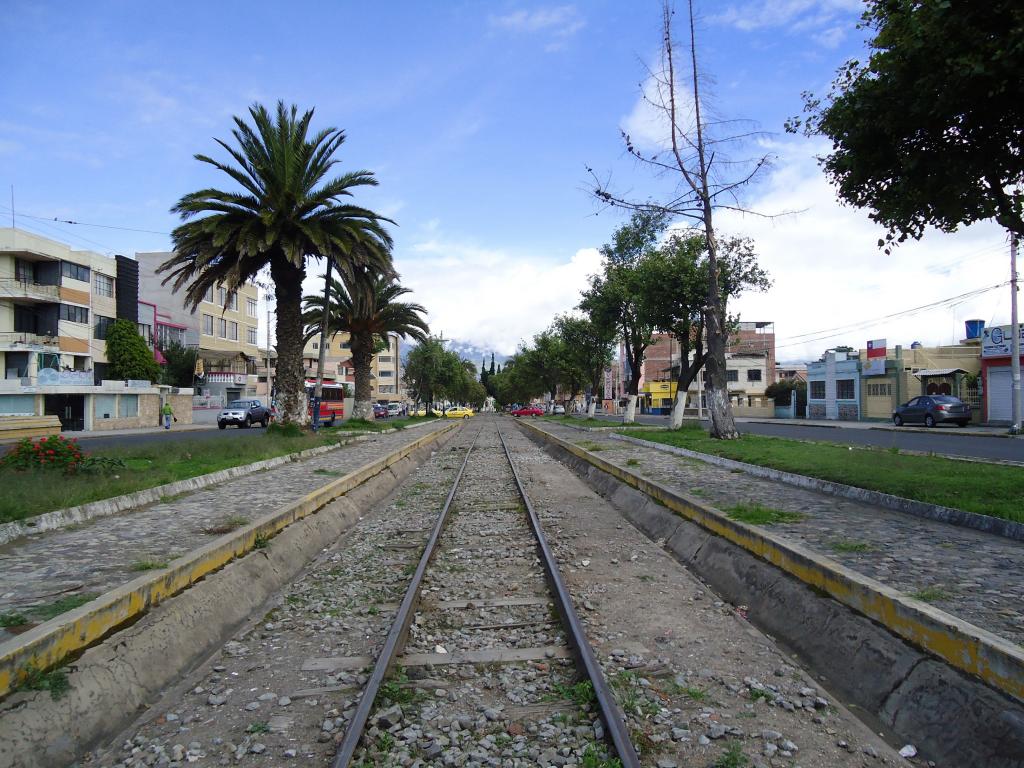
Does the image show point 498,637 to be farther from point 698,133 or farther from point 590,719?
point 698,133

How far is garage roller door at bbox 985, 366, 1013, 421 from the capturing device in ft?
102

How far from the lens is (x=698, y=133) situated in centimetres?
1925

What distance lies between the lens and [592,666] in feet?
14.0

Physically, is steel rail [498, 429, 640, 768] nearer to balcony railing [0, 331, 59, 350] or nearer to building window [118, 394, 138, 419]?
building window [118, 394, 138, 419]

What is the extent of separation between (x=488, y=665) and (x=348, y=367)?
106 meters

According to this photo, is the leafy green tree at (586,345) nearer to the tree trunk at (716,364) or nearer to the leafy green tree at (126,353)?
the tree trunk at (716,364)

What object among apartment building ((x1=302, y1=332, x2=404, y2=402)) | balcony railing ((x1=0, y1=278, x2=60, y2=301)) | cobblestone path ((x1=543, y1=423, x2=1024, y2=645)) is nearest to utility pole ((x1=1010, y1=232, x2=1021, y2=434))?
cobblestone path ((x1=543, y1=423, x2=1024, y2=645))

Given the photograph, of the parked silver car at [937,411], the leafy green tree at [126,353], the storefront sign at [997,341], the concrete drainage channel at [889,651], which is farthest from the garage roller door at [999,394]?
the leafy green tree at [126,353]

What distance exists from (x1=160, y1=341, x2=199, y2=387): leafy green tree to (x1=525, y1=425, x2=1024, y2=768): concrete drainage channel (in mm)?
53391

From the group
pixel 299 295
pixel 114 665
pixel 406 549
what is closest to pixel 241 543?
pixel 406 549

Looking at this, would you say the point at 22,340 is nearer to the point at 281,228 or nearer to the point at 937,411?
the point at 281,228

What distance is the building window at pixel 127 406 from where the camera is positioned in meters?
38.4

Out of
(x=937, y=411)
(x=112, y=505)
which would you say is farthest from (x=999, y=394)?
(x=112, y=505)

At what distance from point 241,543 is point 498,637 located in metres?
3.32
